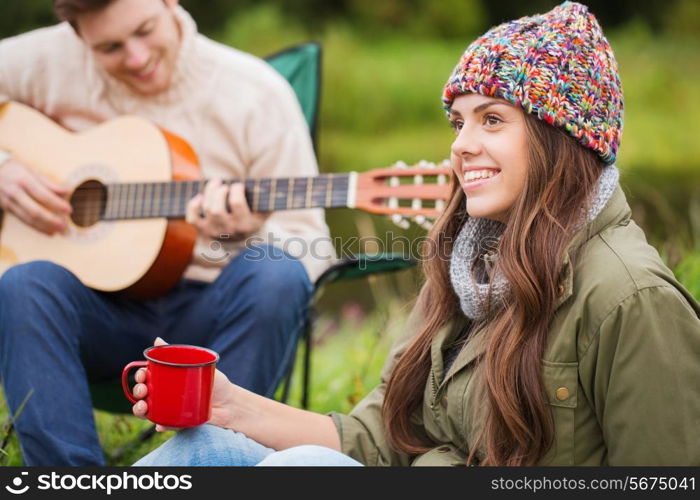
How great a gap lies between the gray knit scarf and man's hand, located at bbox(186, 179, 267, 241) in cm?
85

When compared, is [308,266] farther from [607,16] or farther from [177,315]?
[607,16]

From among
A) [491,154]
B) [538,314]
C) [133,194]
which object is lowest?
[133,194]

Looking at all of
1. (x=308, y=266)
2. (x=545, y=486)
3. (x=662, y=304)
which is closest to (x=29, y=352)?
(x=308, y=266)

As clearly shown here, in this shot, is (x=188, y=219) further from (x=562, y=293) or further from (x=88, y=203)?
(x=562, y=293)

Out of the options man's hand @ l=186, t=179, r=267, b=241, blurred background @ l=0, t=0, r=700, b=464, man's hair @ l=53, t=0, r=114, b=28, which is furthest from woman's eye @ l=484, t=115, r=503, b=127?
blurred background @ l=0, t=0, r=700, b=464

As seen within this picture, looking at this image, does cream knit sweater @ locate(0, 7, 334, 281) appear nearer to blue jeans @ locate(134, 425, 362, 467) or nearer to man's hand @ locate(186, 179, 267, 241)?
man's hand @ locate(186, 179, 267, 241)

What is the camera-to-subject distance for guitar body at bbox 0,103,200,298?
2.53 m

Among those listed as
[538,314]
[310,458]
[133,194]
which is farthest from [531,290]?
[133,194]

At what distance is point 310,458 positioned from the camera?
1523mm

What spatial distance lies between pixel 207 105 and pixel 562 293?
1.52m

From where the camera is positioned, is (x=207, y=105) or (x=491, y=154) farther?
(x=207, y=105)

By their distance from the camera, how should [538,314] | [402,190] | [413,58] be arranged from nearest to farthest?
[538,314]
[402,190]
[413,58]

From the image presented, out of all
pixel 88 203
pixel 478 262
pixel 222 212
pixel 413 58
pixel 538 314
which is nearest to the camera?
pixel 538 314

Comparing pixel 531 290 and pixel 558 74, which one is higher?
pixel 558 74
